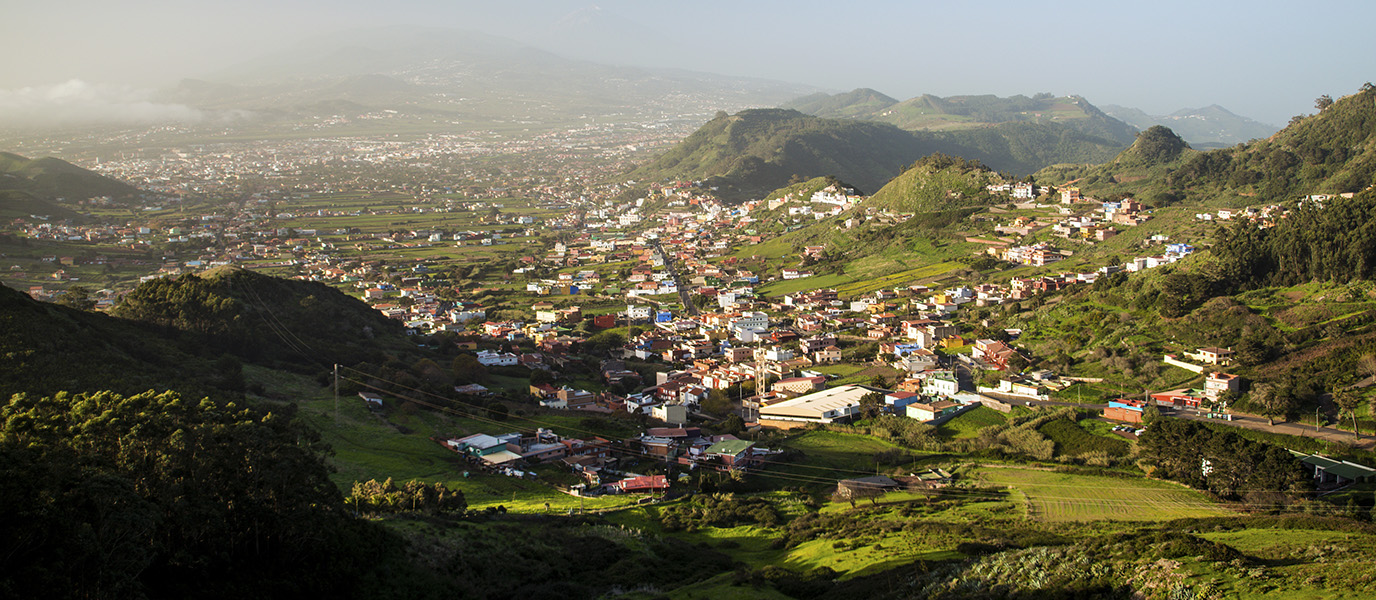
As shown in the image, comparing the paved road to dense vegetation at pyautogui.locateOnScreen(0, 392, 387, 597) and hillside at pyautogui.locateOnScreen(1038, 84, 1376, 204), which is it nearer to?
dense vegetation at pyautogui.locateOnScreen(0, 392, 387, 597)

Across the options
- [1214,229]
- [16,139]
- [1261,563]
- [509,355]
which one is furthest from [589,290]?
[16,139]

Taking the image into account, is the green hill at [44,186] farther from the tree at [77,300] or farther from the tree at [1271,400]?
the tree at [1271,400]

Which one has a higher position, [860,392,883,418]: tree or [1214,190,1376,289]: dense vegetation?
[1214,190,1376,289]: dense vegetation

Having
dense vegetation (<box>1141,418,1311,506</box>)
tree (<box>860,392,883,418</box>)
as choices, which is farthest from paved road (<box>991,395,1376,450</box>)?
tree (<box>860,392,883,418</box>)

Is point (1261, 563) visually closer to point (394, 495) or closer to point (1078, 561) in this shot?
point (1078, 561)

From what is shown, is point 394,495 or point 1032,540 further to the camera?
point 394,495

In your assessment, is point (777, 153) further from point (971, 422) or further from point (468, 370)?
point (971, 422)
